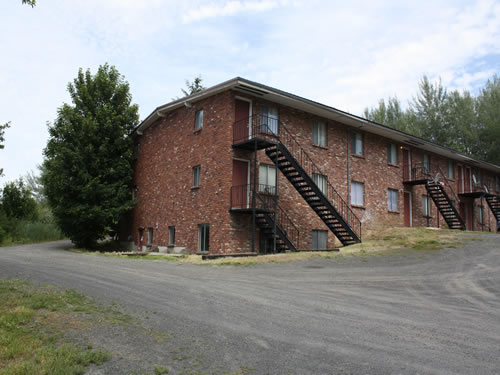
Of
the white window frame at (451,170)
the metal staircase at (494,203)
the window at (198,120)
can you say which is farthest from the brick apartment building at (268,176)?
the metal staircase at (494,203)

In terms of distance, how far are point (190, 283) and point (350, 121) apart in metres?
15.1

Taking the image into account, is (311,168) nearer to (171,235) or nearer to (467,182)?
(171,235)

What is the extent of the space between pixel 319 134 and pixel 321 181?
239 centimetres

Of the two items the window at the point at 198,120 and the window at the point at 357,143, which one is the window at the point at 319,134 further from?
A: the window at the point at 198,120

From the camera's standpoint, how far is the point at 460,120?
42750mm

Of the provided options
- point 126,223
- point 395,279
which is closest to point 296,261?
point 395,279

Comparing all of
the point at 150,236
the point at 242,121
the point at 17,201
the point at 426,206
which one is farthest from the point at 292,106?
the point at 17,201

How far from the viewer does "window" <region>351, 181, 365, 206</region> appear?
22609mm

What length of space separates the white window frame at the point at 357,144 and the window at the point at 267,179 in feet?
19.7

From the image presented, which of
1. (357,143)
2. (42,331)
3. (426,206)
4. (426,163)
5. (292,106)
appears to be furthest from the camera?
(426,163)

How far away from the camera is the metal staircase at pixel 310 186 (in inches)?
690

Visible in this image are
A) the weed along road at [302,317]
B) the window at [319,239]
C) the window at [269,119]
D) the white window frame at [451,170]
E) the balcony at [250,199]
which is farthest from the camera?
the white window frame at [451,170]

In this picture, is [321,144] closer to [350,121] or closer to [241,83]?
[350,121]

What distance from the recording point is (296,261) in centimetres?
1426
